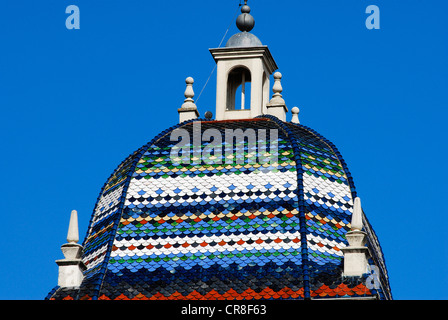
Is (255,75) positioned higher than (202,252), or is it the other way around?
(255,75)

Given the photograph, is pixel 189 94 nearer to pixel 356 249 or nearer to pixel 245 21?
pixel 245 21

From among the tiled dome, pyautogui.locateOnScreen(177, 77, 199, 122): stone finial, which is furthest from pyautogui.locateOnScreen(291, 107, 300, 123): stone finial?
the tiled dome

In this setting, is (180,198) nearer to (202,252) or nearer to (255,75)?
(202,252)

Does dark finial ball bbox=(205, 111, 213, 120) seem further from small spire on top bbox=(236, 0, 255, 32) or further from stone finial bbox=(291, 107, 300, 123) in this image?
small spire on top bbox=(236, 0, 255, 32)

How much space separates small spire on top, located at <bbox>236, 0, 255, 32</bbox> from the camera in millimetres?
43031

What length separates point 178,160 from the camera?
39281 mm

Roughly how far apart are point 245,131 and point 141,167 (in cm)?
255

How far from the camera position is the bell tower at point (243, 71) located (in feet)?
138

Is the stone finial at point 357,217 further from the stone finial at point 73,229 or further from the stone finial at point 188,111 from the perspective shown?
the stone finial at point 188,111

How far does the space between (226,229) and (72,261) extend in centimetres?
323

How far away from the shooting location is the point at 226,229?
37281 millimetres
